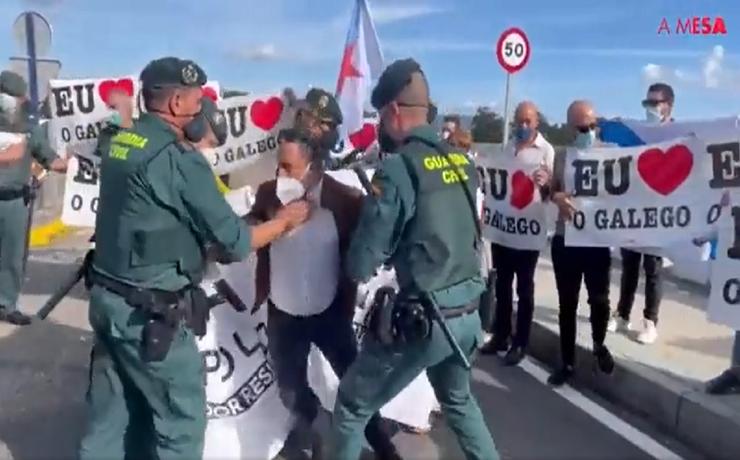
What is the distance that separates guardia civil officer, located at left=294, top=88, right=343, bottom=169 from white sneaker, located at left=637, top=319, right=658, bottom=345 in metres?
3.52

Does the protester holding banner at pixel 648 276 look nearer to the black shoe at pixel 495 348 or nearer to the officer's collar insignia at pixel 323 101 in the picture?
the black shoe at pixel 495 348

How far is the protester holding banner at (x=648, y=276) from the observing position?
24.1ft

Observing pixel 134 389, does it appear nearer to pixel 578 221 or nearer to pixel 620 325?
pixel 578 221

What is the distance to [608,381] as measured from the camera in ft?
20.4

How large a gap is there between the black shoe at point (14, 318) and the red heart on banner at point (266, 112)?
2.64 metres

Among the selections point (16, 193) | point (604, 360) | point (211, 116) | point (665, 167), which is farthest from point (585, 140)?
point (16, 193)

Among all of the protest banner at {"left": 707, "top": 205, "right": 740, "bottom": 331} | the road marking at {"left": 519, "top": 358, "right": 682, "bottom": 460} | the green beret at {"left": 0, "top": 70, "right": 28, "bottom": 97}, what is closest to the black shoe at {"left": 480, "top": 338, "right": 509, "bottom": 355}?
the road marking at {"left": 519, "top": 358, "right": 682, "bottom": 460}

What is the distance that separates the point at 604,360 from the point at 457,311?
2649 millimetres

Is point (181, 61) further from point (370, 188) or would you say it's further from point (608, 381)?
point (608, 381)

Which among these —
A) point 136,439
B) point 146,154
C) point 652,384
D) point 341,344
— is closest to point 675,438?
point 652,384

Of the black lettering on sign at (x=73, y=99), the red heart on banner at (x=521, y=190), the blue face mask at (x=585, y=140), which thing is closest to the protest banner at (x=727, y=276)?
the blue face mask at (x=585, y=140)

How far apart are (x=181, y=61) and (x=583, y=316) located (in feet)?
17.9

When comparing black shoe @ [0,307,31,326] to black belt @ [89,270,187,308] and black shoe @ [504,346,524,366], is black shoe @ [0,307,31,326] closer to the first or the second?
black shoe @ [504,346,524,366]

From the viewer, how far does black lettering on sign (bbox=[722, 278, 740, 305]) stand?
17.1ft
